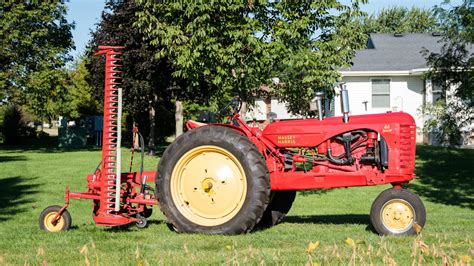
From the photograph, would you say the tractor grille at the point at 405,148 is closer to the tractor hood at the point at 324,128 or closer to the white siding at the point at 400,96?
the tractor hood at the point at 324,128

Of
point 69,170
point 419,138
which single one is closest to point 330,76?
point 69,170

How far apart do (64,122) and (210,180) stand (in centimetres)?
3610

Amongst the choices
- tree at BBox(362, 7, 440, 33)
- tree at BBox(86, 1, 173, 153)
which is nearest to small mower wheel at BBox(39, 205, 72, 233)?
tree at BBox(86, 1, 173, 153)

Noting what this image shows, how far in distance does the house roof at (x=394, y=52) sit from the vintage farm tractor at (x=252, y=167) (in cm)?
2268

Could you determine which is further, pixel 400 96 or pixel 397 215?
pixel 400 96

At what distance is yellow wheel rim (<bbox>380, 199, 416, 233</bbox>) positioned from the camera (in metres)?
6.55

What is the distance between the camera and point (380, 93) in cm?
3028

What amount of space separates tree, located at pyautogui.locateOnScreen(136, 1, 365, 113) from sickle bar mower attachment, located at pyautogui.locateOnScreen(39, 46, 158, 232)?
574 centimetres

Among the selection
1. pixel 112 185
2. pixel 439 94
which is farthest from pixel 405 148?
pixel 439 94

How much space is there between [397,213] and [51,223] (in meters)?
4.04

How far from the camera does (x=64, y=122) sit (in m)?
41.2

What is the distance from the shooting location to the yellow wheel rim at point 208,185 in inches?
267

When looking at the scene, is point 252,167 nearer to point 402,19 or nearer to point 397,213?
point 397,213

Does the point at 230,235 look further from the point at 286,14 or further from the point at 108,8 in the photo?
the point at 108,8
